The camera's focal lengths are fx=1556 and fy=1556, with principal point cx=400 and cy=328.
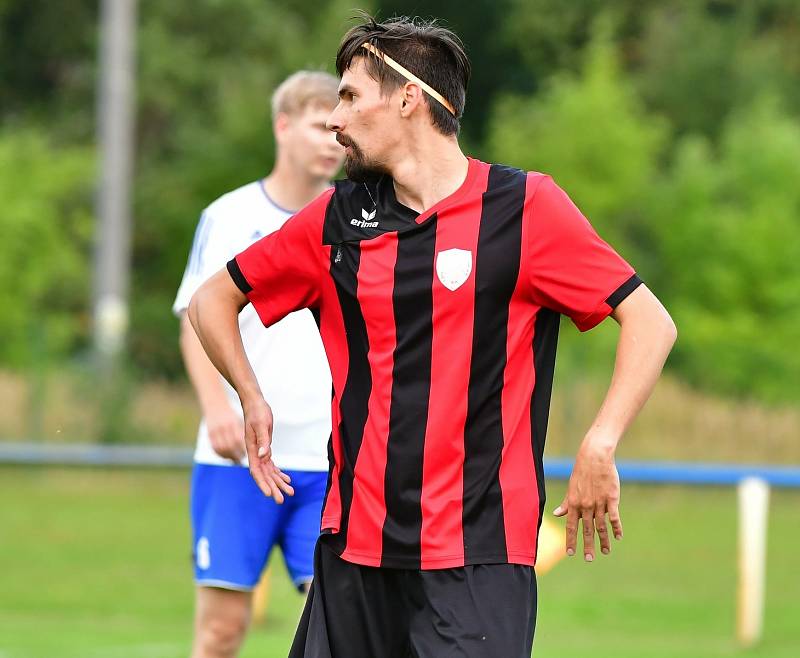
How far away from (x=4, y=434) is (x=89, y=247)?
1216 cm

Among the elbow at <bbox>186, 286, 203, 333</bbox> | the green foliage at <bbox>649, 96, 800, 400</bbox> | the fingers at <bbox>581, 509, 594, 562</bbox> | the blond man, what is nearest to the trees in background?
the green foliage at <bbox>649, 96, 800, 400</bbox>

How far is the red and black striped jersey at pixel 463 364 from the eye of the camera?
3936mm

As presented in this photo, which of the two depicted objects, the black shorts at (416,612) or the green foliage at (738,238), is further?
the green foliage at (738,238)

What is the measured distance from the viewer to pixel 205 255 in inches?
226

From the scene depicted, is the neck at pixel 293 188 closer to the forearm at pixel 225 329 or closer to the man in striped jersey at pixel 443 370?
the forearm at pixel 225 329

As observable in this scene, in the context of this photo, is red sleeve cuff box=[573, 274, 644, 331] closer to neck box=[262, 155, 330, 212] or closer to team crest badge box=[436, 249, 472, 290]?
team crest badge box=[436, 249, 472, 290]

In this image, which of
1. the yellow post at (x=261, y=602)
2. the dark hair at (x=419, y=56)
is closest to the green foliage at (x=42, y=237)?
the yellow post at (x=261, y=602)

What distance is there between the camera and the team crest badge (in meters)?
3.95

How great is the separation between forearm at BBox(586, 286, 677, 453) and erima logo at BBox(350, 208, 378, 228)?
72 centimetres

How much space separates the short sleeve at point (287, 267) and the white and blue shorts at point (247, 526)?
4.70 feet

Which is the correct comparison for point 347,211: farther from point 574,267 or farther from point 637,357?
point 637,357

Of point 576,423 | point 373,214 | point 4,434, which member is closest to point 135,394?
point 4,434

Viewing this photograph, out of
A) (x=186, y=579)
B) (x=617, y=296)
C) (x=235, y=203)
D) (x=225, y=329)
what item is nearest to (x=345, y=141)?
(x=225, y=329)

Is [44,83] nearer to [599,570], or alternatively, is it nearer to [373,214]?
[599,570]
